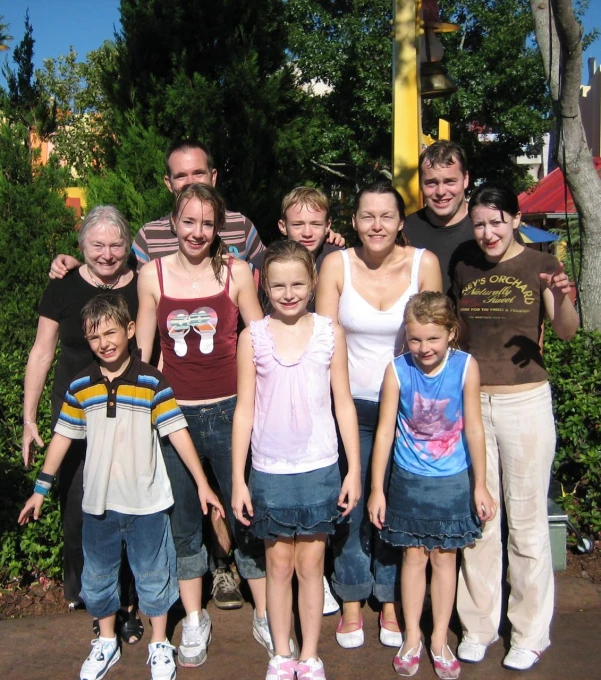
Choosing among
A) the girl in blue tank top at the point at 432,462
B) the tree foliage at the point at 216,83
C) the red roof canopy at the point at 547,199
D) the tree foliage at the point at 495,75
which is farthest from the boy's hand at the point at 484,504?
the red roof canopy at the point at 547,199

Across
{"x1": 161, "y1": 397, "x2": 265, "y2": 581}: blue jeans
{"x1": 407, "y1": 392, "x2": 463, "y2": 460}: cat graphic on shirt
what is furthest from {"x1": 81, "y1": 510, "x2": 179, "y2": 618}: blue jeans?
{"x1": 407, "y1": 392, "x2": 463, "y2": 460}: cat graphic on shirt

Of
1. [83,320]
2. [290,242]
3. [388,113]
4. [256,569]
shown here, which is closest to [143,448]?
Result: [83,320]

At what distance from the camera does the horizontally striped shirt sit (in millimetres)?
3420

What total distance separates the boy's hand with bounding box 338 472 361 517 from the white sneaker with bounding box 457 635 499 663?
0.82 meters

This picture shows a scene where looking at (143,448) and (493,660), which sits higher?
(143,448)

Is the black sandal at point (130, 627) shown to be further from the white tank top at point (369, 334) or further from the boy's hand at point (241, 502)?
the white tank top at point (369, 334)

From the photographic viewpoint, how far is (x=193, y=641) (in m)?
3.04

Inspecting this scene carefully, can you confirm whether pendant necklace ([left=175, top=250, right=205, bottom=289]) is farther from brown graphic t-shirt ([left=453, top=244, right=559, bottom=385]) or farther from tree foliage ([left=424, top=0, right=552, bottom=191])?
tree foliage ([left=424, top=0, right=552, bottom=191])

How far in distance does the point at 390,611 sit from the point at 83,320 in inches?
73.4

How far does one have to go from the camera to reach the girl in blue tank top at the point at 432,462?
2791mm

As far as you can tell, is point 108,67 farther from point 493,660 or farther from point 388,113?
point 388,113

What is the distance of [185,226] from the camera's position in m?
2.91

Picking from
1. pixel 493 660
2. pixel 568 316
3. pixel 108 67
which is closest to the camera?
pixel 568 316

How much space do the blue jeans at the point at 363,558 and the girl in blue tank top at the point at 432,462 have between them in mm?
206
